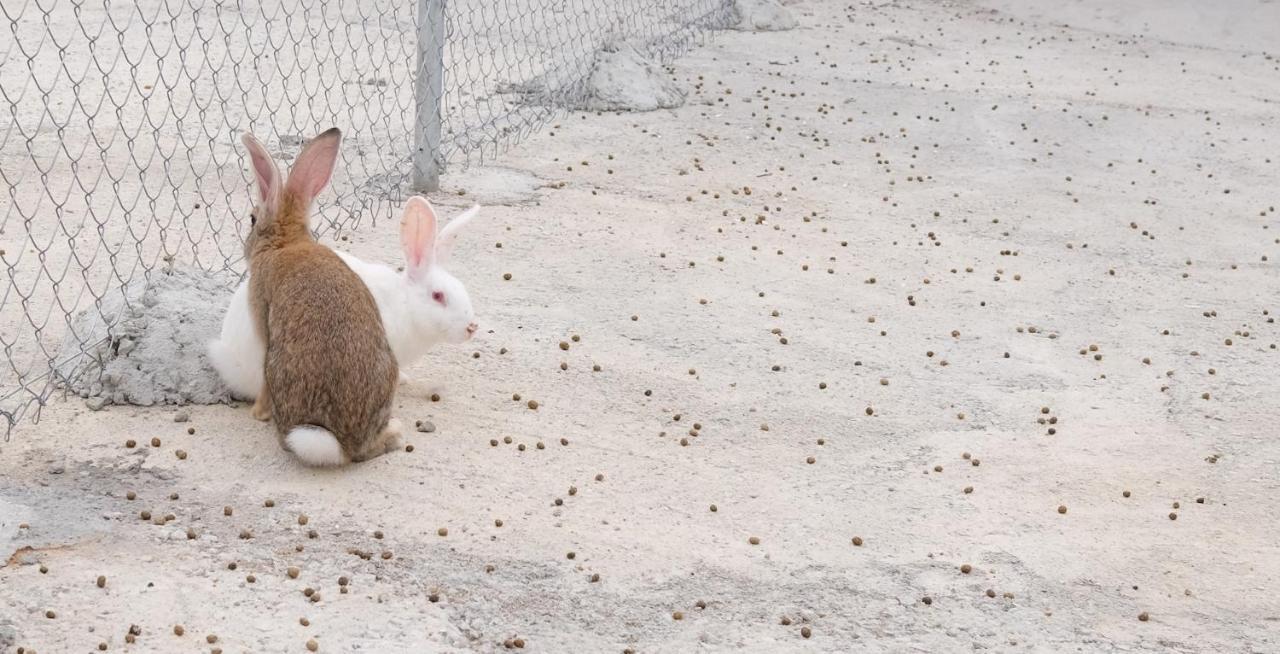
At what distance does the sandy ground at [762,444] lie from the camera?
12.4 ft

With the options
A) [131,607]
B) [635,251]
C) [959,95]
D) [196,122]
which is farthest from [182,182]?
[959,95]

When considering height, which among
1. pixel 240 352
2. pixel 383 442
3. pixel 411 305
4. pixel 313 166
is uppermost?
pixel 313 166

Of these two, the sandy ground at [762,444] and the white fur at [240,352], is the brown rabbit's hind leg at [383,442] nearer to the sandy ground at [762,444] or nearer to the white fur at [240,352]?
the sandy ground at [762,444]

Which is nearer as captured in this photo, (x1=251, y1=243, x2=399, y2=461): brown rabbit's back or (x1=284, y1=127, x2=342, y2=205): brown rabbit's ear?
(x1=251, y1=243, x2=399, y2=461): brown rabbit's back

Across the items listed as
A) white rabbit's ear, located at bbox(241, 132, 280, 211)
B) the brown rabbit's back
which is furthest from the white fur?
white rabbit's ear, located at bbox(241, 132, 280, 211)

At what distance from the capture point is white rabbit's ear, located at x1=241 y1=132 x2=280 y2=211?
454 centimetres

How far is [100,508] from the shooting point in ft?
13.2

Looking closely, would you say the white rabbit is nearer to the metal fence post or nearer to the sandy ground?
the sandy ground

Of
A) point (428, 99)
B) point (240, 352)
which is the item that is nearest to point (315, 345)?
point (240, 352)

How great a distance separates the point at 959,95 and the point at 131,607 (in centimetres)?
712

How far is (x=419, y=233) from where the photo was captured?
4680 mm

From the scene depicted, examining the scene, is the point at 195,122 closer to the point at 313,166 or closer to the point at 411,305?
the point at 313,166

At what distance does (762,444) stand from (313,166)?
1.61 metres

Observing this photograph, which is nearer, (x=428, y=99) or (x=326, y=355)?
(x=326, y=355)
